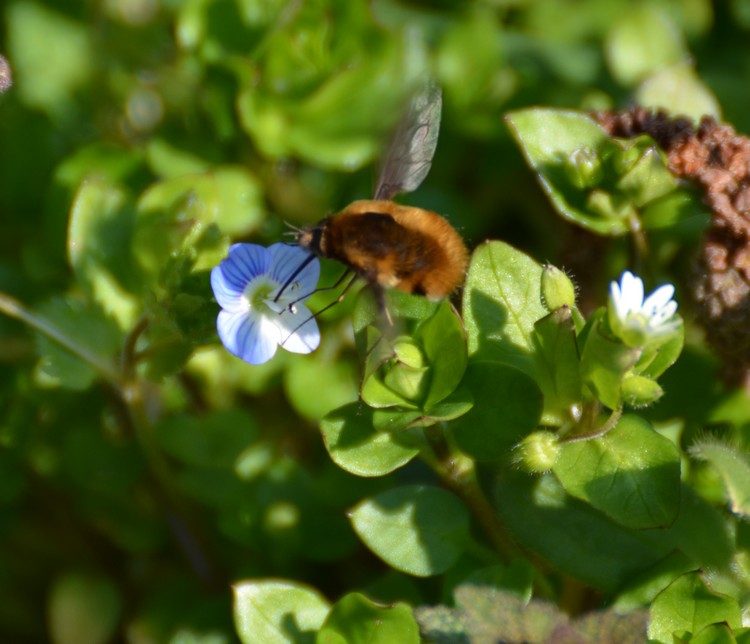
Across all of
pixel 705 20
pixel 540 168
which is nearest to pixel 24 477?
pixel 540 168

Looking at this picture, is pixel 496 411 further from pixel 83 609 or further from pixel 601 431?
pixel 83 609

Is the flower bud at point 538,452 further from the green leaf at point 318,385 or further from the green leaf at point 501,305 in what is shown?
the green leaf at point 318,385

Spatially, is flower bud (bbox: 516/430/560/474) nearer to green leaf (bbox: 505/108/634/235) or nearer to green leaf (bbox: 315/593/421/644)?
green leaf (bbox: 315/593/421/644)

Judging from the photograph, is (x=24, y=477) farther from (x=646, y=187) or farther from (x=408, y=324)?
(x=646, y=187)

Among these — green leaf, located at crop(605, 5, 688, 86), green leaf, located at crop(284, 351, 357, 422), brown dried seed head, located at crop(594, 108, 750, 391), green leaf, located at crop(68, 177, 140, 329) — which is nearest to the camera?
brown dried seed head, located at crop(594, 108, 750, 391)

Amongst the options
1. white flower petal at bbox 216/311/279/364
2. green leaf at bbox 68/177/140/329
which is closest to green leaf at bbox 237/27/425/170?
green leaf at bbox 68/177/140/329
